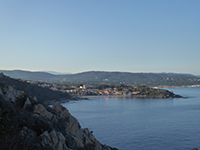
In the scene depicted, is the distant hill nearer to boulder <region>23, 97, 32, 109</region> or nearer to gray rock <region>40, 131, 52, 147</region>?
boulder <region>23, 97, 32, 109</region>

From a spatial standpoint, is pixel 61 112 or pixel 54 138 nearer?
pixel 54 138

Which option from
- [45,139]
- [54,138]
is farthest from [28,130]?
[54,138]

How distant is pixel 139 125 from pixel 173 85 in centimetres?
10043

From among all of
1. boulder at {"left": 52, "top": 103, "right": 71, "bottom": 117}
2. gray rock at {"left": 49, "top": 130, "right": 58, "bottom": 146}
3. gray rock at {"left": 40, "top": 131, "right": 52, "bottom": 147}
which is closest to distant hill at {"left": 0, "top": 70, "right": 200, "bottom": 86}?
boulder at {"left": 52, "top": 103, "right": 71, "bottom": 117}

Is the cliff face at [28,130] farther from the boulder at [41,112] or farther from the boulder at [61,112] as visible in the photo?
the boulder at [61,112]

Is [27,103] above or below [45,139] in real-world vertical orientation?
above

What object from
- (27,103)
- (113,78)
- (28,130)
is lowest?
(28,130)

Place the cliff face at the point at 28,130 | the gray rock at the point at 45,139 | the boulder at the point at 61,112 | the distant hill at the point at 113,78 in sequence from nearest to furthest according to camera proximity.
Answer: the cliff face at the point at 28,130
the gray rock at the point at 45,139
the boulder at the point at 61,112
the distant hill at the point at 113,78

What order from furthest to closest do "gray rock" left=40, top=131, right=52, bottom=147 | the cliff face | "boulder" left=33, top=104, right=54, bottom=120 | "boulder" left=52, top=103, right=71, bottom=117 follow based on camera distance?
"boulder" left=52, top=103, right=71, bottom=117
"boulder" left=33, top=104, right=54, bottom=120
"gray rock" left=40, top=131, right=52, bottom=147
the cliff face

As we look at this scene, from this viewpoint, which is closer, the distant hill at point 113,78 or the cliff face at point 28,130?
the cliff face at point 28,130

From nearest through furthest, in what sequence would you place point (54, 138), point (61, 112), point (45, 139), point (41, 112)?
point (45, 139)
point (54, 138)
point (41, 112)
point (61, 112)

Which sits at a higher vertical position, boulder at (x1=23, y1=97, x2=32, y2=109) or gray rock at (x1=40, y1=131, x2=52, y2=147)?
boulder at (x1=23, y1=97, x2=32, y2=109)

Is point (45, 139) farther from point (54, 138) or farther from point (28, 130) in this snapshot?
point (28, 130)

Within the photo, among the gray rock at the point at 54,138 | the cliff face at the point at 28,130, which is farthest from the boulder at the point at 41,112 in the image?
the gray rock at the point at 54,138
